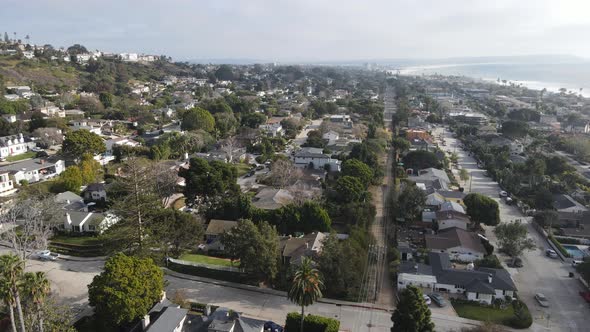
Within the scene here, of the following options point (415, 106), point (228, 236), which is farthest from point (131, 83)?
point (228, 236)

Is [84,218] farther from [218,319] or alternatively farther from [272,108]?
[272,108]

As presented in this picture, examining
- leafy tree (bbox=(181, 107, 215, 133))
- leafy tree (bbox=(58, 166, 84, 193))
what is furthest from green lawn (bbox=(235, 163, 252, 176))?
leafy tree (bbox=(58, 166, 84, 193))

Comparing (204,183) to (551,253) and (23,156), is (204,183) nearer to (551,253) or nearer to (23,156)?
(551,253)

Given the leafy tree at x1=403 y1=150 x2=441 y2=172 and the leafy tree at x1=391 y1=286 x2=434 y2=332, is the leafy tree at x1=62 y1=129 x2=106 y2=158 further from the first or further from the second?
the leafy tree at x1=391 y1=286 x2=434 y2=332

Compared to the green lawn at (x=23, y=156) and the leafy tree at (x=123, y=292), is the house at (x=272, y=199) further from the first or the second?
the green lawn at (x=23, y=156)

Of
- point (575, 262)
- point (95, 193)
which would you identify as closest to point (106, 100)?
point (95, 193)

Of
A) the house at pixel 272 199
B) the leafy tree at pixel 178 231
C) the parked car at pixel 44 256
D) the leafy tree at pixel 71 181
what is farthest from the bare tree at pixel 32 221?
the house at pixel 272 199

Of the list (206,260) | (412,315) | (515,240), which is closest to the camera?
(412,315)
